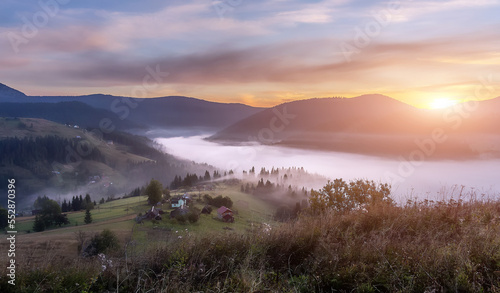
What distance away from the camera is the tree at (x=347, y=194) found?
35.8 feet

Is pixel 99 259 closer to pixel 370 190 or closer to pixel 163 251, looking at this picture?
pixel 163 251

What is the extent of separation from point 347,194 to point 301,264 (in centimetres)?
697

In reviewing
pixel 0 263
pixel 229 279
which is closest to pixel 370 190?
pixel 229 279

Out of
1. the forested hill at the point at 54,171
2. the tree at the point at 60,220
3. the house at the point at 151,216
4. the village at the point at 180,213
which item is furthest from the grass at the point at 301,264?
the forested hill at the point at 54,171

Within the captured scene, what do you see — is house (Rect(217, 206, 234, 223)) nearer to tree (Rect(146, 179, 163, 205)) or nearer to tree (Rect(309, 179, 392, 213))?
tree (Rect(146, 179, 163, 205))

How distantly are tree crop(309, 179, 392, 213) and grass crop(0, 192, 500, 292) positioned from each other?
162 inches

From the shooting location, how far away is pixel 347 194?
11.3m

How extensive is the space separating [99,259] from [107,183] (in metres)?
196

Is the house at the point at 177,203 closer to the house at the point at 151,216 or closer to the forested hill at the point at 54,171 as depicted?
the house at the point at 151,216

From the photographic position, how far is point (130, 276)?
183 inches

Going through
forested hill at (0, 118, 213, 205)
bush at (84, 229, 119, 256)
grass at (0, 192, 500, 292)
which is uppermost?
grass at (0, 192, 500, 292)

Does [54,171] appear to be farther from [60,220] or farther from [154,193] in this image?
[154,193]

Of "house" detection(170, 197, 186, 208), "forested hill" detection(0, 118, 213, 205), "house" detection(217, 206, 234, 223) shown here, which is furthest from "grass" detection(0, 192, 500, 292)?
"forested hill" detection(0, 118, 213, 205)

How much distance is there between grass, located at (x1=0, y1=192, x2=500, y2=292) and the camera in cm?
427
